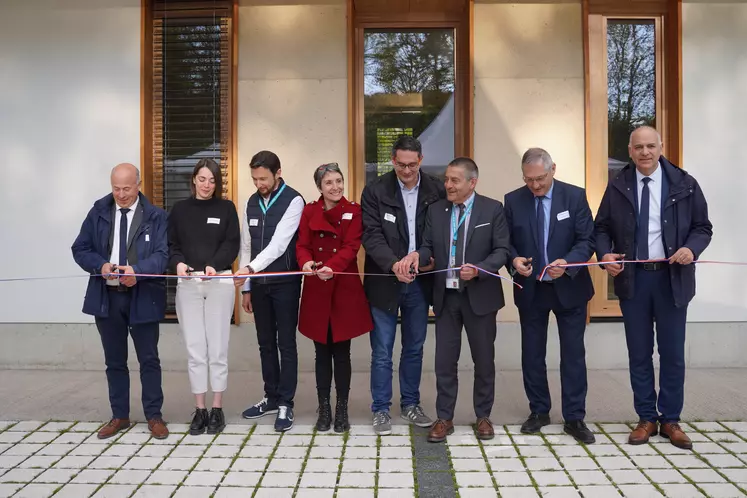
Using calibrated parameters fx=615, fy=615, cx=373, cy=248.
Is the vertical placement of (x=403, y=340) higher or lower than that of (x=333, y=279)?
lower

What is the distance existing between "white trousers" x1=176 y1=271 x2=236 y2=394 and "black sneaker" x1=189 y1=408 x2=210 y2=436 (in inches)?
5.8

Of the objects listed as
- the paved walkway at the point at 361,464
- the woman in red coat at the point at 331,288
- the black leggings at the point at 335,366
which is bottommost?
the paved walkway at the point at 361,464

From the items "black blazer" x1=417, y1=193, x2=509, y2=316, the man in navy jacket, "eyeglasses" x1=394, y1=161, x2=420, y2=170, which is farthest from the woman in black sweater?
"black blazer" x1=417, y1=193, x2=509, y2=316

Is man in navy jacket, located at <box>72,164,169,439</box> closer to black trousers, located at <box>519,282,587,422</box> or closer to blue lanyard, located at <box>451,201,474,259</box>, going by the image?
blue lanyard, located at <box>451,201,474,259</box>

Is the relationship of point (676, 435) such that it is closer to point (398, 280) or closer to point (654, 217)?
point (654, 217)

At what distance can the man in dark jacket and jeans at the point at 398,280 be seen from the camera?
440 cm

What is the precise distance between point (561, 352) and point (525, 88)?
302 cm

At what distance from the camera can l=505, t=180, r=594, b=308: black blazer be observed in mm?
4234

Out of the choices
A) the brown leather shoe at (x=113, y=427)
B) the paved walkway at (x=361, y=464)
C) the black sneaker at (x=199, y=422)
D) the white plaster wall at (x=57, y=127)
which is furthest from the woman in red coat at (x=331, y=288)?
the white plaster wall at (x=57, y=127)

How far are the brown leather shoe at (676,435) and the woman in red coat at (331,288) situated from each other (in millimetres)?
2125

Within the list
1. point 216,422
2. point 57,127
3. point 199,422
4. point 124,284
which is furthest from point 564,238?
point 57,127

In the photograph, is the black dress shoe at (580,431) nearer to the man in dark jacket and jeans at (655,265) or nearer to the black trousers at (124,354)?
the man in dark jacket and jeans at (655,265)

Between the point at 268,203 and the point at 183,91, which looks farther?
the point at 183,91

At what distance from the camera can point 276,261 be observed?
4492 millimetres
